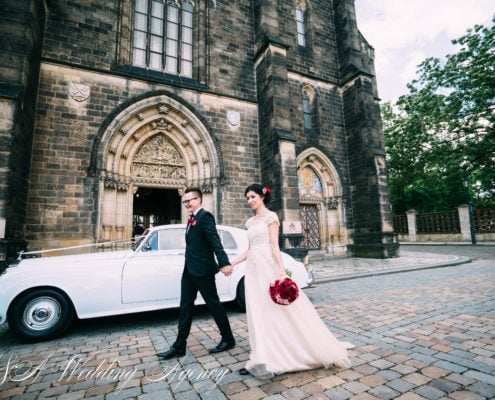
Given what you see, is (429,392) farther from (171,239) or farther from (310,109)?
(310,109)

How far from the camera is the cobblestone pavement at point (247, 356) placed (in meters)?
2.15

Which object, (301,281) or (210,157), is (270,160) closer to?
(210,157)

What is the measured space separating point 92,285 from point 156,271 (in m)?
0.85

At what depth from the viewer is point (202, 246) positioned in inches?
116

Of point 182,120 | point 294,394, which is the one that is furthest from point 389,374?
point 182,120

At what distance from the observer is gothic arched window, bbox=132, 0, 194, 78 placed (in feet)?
33.8

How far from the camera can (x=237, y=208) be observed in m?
10.4

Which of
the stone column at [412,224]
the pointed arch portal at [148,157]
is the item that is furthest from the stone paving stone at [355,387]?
the stone column at [412,224]

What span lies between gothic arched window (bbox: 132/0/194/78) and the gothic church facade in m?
0.04

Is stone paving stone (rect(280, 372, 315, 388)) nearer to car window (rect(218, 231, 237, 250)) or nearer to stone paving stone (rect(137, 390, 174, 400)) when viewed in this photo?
stone paving stone (rect(137, 390, 174, 400))

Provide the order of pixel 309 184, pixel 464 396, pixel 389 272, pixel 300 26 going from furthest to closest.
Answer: pixel 300 26, pixel 309 184, pixel 389 272, pixel 464 396

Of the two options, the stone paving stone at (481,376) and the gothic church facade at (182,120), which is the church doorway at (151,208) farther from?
the stone paving stone at (481,376)

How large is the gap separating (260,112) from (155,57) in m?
4.60

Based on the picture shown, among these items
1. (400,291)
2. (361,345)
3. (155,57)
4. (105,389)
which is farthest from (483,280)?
(155,57)
